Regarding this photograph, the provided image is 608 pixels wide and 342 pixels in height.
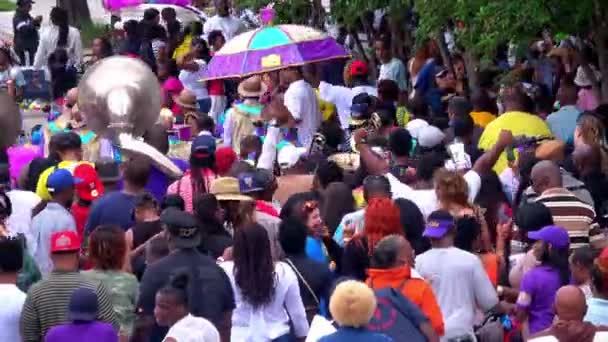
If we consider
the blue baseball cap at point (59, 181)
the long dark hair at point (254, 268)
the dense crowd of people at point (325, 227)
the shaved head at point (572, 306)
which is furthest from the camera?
the blue baseball cap at point (59, 181)

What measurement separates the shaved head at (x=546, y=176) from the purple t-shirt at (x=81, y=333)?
4.06 metres

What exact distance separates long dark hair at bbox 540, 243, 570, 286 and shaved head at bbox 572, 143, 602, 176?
2.89m

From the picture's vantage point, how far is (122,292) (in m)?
10.8

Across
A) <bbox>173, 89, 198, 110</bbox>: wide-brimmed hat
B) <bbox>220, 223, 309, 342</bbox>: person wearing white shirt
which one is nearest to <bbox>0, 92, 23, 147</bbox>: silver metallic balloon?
<bbox>173, 89, 198, 110</bbox>: wide-brimmed hat

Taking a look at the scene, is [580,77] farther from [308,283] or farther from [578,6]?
[308,283]

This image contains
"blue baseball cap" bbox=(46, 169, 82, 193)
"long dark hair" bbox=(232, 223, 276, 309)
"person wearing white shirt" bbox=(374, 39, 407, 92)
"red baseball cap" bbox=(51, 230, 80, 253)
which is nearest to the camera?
"red baseball cap" bbox=(51, 230, 80, 253)

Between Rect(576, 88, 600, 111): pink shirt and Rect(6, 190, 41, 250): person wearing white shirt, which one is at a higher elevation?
Rect(6, 190, 41, 250): person wearing white shirt

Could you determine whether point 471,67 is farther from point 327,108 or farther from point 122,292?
point 122,292

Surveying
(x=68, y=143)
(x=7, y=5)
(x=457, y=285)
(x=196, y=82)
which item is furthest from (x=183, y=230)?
(x=7, y=5)

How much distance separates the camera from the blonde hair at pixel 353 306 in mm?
9031

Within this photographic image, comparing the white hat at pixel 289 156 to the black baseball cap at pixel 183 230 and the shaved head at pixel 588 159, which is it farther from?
the black baseball cap at pixel 183 230

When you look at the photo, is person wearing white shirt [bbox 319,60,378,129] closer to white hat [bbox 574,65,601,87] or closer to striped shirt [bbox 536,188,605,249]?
white hat [bbox 574,65,601,87]

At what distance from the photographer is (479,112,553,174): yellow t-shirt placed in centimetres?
1516

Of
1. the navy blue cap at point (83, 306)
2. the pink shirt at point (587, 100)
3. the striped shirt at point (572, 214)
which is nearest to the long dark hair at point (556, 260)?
the striped shirt at point (572, 214)
